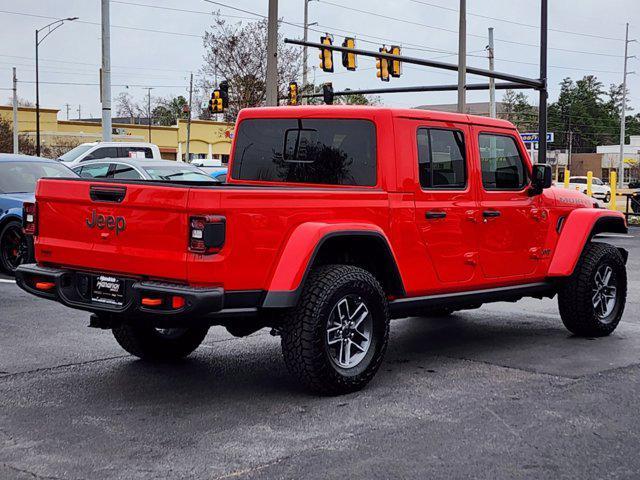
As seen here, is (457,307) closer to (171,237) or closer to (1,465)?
(171,237)

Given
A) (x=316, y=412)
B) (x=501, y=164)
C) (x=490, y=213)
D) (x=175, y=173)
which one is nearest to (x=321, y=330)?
(x=316, y=412)

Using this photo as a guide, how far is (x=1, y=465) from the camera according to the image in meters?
4.50

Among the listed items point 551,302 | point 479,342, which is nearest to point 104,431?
point 479,342

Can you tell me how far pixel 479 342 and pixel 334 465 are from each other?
12.3 feet

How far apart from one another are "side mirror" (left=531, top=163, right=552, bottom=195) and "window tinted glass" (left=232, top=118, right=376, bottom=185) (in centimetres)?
187

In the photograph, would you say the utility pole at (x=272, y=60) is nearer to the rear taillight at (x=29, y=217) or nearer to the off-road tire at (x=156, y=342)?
the off-road tire at (x=156, y=342)

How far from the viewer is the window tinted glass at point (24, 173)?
13.1 meters

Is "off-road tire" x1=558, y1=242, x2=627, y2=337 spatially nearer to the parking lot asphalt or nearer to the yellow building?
the parking lot asphalt

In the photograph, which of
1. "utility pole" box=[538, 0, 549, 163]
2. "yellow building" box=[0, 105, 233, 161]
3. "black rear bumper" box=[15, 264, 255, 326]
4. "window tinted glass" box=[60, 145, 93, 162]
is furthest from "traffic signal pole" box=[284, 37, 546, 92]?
"yellow building" box=[0, 105, 233, 161]

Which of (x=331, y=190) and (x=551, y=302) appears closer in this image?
(x=331, y=190)

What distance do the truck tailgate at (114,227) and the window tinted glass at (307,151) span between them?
64.9 inches

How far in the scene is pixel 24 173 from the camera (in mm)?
13453

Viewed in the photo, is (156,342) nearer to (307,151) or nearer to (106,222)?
(106,222)

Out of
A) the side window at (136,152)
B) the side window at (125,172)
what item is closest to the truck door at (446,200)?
the side window at (125,172)
